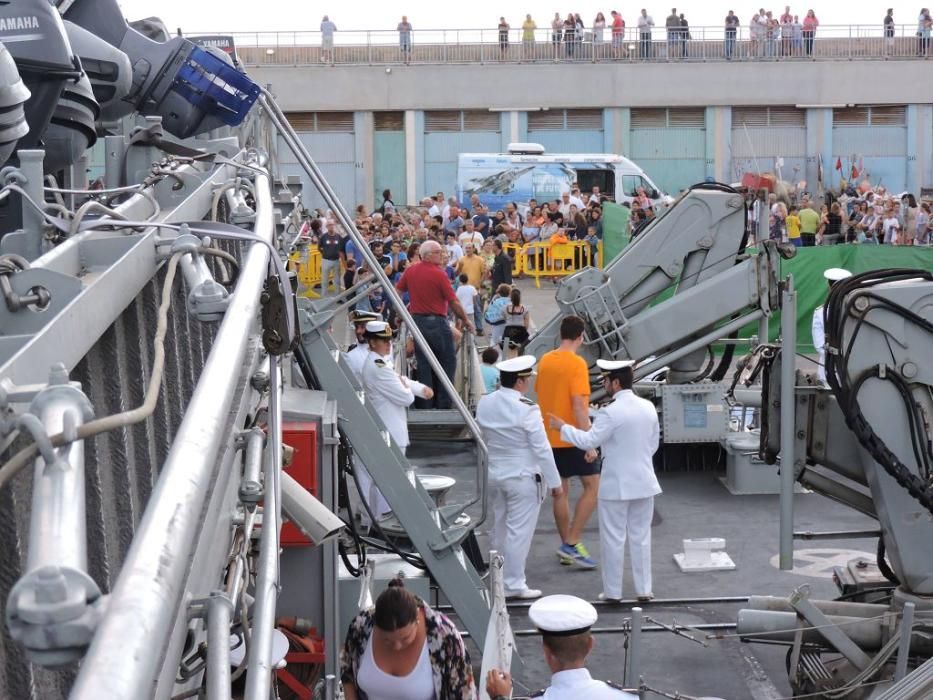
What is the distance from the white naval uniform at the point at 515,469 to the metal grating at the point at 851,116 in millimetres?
37367

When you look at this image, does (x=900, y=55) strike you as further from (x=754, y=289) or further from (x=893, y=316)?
(x=893, y=316)

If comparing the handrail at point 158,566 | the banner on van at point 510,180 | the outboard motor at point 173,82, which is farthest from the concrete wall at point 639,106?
the handrail at point 158,566

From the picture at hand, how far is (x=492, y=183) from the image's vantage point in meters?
34.1

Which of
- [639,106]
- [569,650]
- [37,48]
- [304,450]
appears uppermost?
[639,106]

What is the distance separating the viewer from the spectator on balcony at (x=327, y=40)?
43.3 m

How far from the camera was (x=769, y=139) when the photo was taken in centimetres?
4444

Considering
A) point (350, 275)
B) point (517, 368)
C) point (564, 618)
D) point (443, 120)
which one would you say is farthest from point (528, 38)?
point (564, 618)

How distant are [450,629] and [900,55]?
42.4 m

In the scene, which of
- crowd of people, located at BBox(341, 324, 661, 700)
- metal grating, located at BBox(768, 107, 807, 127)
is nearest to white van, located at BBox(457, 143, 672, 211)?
metal grating, located at BBox(768, 107, 807, 127)

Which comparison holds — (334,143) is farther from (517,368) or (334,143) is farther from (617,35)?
(517,368)

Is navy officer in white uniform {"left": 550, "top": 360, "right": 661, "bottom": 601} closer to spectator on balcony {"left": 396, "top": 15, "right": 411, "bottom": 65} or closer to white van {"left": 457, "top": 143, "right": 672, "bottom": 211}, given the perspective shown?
white van {"left": 457, "top": 143, "right": 672, "bottom": 211}

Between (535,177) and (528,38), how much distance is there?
11.0 meters

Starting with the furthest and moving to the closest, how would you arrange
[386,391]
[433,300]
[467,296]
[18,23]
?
[467,296] < [433,300] < [386,391] < [18,23]

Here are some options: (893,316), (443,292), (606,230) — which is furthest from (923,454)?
(606,230)
